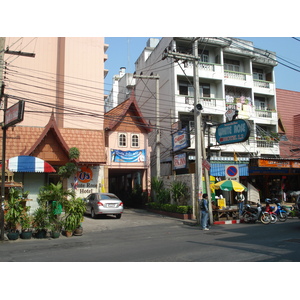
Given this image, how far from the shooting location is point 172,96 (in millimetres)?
26531

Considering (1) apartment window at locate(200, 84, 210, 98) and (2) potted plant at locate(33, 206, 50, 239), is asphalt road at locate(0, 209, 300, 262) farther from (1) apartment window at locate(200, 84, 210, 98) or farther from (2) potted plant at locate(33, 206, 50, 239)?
(1) apartment window at locate(200, 84, 210, 98)

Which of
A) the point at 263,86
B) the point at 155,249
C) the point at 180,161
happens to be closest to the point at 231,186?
the point at 180,161

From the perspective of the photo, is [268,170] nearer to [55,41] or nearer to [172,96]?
[172,96]

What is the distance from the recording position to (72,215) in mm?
12930

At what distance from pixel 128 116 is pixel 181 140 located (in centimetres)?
624

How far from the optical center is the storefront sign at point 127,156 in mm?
24984

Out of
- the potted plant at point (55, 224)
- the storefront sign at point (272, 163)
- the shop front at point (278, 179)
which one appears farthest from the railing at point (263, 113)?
the potted plant at point (55, 224)

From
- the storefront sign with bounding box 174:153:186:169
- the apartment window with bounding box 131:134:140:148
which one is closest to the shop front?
the storefront sign with bounding box 174:153:186:169

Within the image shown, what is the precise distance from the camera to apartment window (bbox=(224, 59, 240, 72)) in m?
29.8

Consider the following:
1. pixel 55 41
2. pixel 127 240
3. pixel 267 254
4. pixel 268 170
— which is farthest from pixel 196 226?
pixel 55 41

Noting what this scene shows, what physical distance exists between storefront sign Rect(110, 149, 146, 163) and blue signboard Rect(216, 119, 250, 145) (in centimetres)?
897

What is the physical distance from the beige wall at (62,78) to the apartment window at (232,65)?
11877 millimetres

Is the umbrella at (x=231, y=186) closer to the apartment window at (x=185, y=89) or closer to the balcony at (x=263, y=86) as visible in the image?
the apartment window at (x=185, y=89)

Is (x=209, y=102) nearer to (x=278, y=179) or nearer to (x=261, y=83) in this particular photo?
(x=261, y=83)
